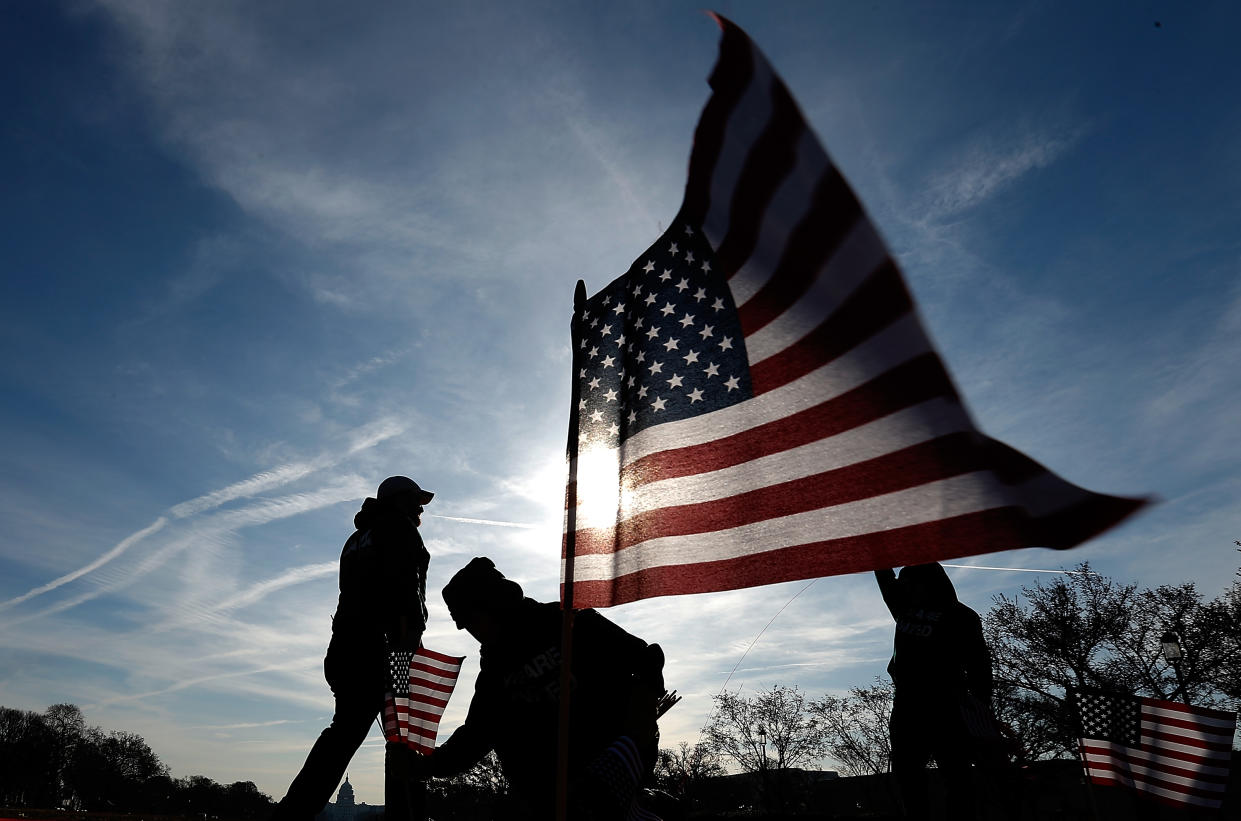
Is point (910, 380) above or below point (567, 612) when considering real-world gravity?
above

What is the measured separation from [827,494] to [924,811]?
3.33 m

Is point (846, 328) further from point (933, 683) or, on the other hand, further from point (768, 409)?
point (933, 683)

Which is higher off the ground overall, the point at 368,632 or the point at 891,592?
the point at 891,592

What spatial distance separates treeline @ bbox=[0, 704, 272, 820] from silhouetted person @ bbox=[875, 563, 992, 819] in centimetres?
8664

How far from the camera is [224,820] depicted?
843cm

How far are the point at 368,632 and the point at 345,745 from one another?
1.95ft

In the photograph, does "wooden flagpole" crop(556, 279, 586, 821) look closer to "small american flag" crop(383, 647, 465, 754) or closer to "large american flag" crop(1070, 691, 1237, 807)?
"small american flag" crop(383, 647, 465, 754)

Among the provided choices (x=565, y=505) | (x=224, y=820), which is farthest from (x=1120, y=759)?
(x=224, y=820)

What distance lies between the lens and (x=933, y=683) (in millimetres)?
5070

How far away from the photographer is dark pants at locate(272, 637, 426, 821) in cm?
388

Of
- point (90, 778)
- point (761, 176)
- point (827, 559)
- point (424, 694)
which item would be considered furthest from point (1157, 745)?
point (90, 778)

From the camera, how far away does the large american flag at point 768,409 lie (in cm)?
230

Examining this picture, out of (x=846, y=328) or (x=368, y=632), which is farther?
(x=368, y=632)

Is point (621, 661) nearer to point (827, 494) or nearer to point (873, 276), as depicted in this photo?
point (827, 494)
